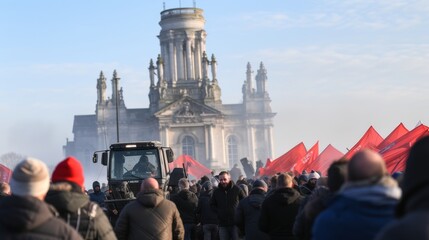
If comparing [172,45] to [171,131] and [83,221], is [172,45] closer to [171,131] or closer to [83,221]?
[171,131]

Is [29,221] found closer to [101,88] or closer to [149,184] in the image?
[149,184]

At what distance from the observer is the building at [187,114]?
95.9 meters

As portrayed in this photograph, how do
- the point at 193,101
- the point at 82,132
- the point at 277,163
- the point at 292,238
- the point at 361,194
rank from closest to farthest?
the point at 361,194 < the point at 292,238 < the point at 277,163 < the point at 193,101 < the point at 82,132

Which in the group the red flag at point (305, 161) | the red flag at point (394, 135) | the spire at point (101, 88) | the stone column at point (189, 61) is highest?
the stone column at point (189, 61)

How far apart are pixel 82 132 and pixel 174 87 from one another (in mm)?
10585

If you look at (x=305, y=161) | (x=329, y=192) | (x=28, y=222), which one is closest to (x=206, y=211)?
(x=329, y=192)

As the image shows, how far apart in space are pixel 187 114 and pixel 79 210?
88141 millimetres

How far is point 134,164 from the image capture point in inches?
987

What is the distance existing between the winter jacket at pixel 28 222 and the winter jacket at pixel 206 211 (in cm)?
1263

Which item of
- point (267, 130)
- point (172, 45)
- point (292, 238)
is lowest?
point (292, 238)

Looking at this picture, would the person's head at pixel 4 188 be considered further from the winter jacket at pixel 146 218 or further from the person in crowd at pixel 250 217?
the winter jacket at pixel 146 218

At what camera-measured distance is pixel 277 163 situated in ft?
134

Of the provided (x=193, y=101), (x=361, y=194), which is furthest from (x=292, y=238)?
(x=193, y=101)

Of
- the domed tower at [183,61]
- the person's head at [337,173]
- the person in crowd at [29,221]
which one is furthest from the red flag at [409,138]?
the domed tower at [183,61]
